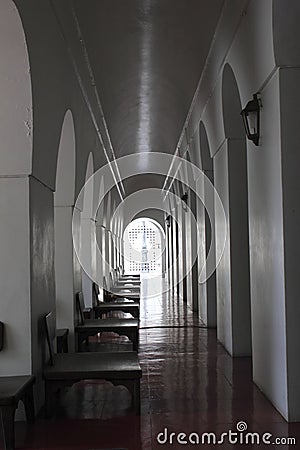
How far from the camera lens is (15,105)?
6.42 metres

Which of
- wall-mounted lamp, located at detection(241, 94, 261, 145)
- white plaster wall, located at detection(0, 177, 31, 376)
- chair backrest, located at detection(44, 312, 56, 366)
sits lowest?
chair backrest, located at detection(44, 312, 56, 366)

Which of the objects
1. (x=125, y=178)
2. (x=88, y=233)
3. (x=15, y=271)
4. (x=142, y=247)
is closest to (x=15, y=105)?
(x=15, y=271)

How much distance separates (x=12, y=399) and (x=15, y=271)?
1.52 m

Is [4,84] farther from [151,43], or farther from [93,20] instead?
[151,43]

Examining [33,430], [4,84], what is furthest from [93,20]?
[33,430]

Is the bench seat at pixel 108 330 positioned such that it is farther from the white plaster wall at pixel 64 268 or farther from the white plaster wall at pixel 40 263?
the white plaster wall at pixel 40 263

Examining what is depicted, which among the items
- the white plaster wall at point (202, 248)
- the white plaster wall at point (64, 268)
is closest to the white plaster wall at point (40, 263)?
the white plaster wall at point (64, 268)

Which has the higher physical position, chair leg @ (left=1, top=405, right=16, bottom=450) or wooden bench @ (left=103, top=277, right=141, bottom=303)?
wooden bench @ (left=103, top=277, right=141, bottom=303)

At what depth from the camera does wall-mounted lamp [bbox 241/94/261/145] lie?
7078mm

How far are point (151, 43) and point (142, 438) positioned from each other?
20.4 ft

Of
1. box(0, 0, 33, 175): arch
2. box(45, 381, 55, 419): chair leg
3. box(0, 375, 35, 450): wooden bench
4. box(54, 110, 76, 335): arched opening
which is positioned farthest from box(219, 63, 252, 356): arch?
box(0, 375, 35, 450): wooden bench

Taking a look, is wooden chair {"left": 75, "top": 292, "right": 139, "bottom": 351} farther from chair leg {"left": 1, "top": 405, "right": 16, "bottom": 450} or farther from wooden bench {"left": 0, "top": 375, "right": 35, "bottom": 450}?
chair leg {"left": 1, "top": 405, "right": 16, "bottom": 450}

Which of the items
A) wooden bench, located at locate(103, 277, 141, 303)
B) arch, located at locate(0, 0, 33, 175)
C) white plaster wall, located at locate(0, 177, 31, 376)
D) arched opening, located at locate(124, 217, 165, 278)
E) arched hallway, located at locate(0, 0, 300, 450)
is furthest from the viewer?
arched opening, located at locate(124, 217, 165, 278)

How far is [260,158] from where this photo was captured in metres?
7.22
